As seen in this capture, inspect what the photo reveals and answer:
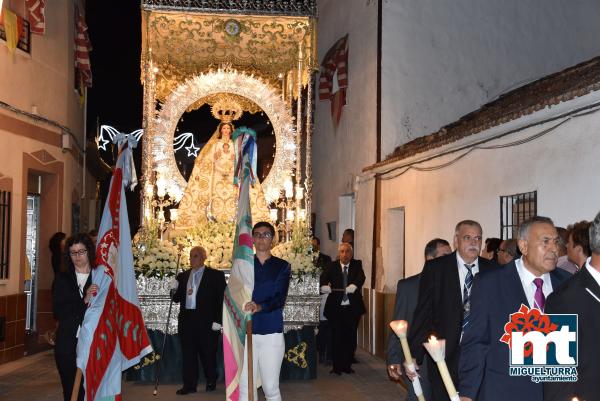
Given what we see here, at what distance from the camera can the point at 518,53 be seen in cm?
1698

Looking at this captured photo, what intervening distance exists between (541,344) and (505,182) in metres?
6.14

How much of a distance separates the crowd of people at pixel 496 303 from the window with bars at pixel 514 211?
1665 mm

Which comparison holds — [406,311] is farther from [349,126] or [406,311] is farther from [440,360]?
[349,126]

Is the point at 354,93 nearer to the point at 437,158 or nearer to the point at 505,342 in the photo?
the point at 437,158

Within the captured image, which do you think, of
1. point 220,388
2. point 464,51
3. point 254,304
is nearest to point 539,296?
point 254,304

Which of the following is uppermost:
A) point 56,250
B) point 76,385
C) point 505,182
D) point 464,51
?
point 464,51

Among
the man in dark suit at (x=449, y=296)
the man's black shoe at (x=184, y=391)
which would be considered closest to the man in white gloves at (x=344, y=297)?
the man's black shoe at (x=184, y=391)

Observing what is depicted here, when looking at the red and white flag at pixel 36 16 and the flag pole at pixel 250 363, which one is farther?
the red and white flag at pixel 36 16

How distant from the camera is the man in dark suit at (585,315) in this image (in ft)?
13.6

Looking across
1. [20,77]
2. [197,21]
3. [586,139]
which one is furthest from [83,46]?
[586,139]

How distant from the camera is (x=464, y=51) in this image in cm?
1720

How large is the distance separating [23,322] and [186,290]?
15.2ft

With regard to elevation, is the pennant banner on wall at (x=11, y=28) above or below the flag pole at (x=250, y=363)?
above

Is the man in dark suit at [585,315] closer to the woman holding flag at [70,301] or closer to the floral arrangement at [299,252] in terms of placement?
the woman holding flag at [70,301]
